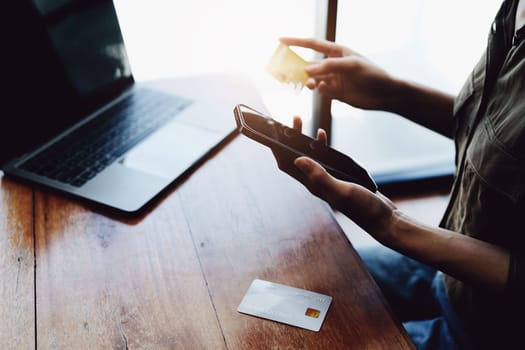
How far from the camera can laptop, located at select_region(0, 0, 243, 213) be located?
2.71 feet

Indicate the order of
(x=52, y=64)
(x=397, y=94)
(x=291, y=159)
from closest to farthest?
(x=291, y=159) → (x=52, y=64) → (x=397, y=94)

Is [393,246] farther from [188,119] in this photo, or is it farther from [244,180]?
[188,119]

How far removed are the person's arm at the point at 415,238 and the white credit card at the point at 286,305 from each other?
0.14 m

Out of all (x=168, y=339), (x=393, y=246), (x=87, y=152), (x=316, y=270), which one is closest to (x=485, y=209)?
(x=393, y=246)

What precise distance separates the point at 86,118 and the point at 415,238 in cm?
72

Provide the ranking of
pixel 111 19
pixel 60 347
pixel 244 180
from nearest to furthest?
pixel 60 347 < pixel 244 180 < pixel 111 19

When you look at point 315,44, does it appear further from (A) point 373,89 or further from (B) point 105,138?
(B) point 105,138

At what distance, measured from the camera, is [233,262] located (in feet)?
2.31

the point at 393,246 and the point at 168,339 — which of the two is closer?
the point at 168,339

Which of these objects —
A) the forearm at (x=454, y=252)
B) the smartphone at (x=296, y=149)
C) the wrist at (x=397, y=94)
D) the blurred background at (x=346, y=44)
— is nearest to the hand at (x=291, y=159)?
the smartphone at (x=296, y=149)

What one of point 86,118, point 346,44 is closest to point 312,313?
point 86,118

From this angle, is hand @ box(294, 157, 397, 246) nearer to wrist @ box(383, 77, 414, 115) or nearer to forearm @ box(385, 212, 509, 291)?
forearm @ box(385, 212, 509, 291)

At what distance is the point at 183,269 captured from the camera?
69cm

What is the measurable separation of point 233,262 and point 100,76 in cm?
55
